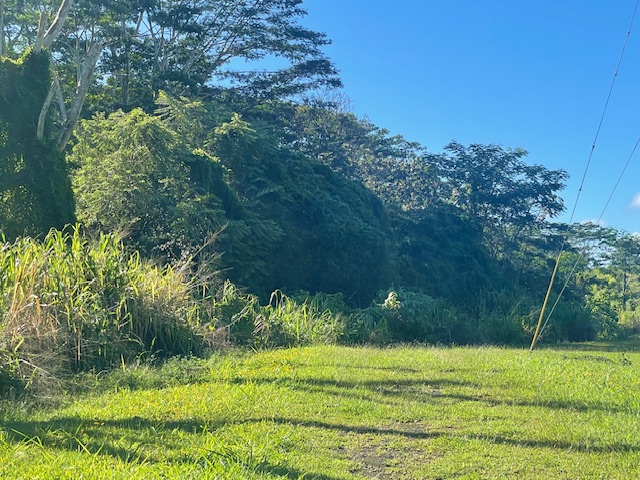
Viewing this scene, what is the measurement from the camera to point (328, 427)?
204 inches

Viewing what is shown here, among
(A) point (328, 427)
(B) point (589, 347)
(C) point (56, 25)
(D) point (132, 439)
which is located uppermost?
(C) point (56, 25)

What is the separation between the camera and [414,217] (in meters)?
30.7

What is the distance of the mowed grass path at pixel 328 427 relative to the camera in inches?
162

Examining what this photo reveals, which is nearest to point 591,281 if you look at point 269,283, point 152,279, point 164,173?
point 269,283

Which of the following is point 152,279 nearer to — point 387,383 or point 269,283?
point 387,383

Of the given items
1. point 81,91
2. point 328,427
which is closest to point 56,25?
point 81,91

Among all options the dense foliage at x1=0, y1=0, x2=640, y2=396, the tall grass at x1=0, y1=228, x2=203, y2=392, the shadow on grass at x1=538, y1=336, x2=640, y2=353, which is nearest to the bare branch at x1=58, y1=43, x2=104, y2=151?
the dense foliage at x1=0, y1=0, x2=640, y2=396

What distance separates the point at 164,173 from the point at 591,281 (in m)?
28.7

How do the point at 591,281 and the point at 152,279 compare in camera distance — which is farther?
the point at 591,281

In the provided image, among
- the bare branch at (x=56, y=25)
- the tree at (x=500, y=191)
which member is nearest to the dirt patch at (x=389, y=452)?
the bare branch at (x=56, y=25)

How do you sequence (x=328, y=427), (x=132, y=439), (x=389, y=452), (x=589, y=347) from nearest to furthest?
(x=132, y=439)
(x=389, y=452)
(x=328, y=427)
(x=589, y=347)

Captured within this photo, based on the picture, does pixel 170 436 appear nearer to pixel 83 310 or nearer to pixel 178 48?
pixel 83 310

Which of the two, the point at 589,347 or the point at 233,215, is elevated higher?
the point at 233,215

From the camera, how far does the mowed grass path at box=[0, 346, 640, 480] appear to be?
4109 millimetres
